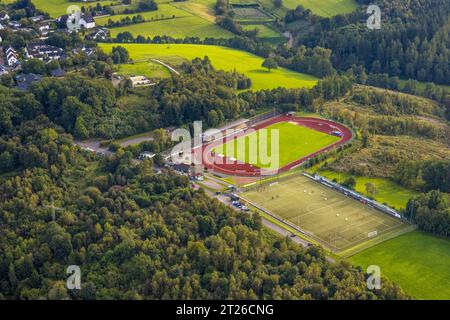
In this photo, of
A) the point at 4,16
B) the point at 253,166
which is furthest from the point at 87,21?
the point at 253,166

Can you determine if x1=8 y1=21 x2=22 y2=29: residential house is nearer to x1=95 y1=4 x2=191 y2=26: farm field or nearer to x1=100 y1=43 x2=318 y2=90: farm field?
x1=95 y1=4 x2=191 y2=26: farm field

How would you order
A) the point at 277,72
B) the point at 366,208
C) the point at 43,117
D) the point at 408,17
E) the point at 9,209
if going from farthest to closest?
1. the point at 408,17
2. the point at 277,72
3. the point at 43,117
4. the point at 366,208
5. the point at 9,209

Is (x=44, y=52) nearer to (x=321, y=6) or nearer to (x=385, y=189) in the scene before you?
(x=385, y=189)

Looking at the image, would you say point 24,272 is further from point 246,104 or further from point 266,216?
point 246,104

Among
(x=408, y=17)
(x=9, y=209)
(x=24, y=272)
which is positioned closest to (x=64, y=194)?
(x=9, y=209)

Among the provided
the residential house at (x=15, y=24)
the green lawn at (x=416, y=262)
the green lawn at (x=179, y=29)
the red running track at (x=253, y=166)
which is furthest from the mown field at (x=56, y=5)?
the green lawn at (x=416, y=262)

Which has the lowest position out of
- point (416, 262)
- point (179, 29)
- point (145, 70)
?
point (416, 262)
